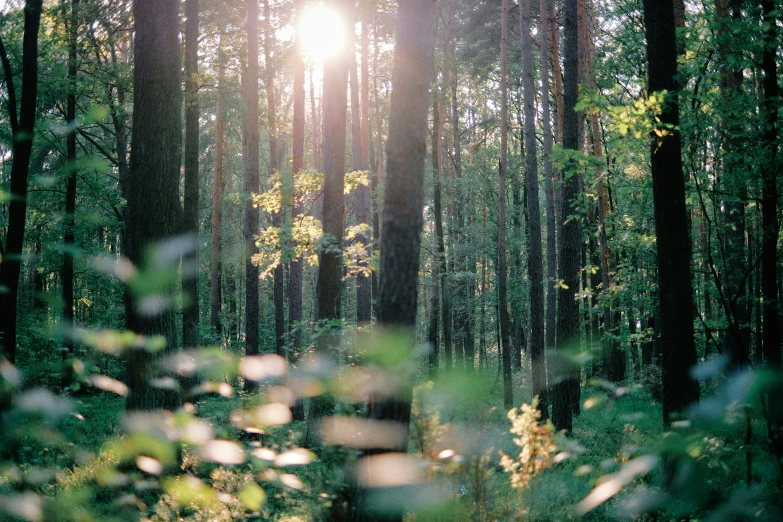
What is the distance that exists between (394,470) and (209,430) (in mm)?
2568

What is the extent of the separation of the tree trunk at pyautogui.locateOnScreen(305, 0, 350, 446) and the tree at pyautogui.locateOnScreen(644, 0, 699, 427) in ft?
15.9

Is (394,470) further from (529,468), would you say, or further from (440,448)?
(529,468)

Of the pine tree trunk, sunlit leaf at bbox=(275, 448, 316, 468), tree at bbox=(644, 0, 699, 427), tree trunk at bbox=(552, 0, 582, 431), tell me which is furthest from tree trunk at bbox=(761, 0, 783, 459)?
the pine tree trunk

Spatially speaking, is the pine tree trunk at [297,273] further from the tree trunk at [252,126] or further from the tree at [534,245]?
the tree at [534,245]

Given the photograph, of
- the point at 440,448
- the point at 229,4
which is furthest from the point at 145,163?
the point at 229,4

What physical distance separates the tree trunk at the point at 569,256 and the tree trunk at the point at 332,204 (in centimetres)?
503

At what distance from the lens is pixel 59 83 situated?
522 inches

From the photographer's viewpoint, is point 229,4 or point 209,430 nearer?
point 209,430

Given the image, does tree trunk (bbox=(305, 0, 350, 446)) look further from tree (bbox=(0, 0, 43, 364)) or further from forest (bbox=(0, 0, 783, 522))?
tree (bbox=(0, 0, 43, 364))

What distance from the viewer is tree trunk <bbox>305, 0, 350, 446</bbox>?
9.15m

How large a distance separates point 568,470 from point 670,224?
17.4 feet

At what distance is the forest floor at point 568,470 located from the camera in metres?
2.64

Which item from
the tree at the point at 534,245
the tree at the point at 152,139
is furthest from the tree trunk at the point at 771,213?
the tree at the point at 152,139

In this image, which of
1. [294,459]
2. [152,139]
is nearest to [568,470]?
[152,139]
